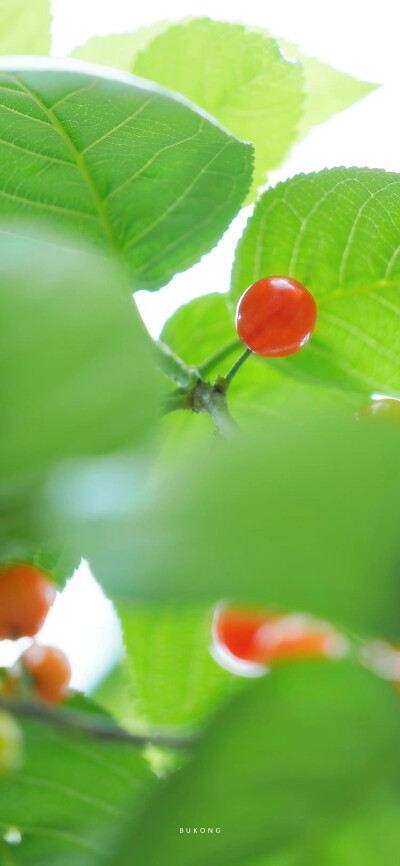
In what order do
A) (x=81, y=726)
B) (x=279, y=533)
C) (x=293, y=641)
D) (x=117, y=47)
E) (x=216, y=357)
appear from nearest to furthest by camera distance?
(x=279, y=533) → (x=81, y=726) → (x=293, y=641) → (x=216, y=357) → (x=117, y=47)

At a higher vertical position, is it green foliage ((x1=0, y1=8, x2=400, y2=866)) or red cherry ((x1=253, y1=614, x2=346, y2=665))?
red cherry ((x1=253, y1=614, x2=346, y2=665))

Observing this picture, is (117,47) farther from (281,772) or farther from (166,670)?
(281,772)

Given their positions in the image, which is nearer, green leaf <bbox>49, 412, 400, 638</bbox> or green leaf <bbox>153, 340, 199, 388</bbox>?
green leaf <bbox>49, 412, 400, 638</bbox>

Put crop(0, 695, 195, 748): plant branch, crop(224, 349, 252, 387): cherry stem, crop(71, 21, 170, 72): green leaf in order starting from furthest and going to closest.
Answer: crop(71, 21, 170, 72): green leaf → crop(224, 349, 252, 387): cherry stem → crop(0, 695, 195, 748): plant branch

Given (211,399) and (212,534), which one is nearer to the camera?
(212,534)

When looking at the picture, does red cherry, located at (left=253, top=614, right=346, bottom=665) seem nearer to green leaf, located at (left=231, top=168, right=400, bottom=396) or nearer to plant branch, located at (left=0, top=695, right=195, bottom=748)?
plant branch, located at (left=0, top=695, right=195, bottom=748)

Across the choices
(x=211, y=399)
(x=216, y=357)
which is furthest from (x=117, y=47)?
(x=211, y=399)

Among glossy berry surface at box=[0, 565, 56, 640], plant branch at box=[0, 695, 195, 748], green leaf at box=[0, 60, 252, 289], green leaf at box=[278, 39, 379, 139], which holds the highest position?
green leaf at box=[278, 39, 379, 139]

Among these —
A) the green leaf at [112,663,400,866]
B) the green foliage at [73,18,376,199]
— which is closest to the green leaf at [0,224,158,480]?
the green leaf at [112,663,400,866]
